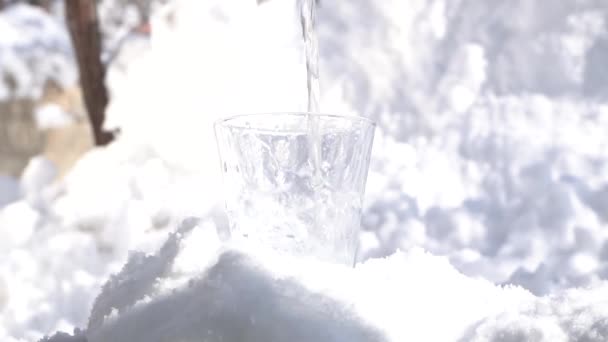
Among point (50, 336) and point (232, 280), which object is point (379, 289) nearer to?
point (232, 280)

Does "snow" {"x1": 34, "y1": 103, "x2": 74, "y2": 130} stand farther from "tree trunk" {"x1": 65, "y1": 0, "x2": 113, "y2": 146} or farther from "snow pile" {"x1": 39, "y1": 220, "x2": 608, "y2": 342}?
"snow pile" {"x1": 39, "y1": 220, "x2": 608, "y2": 342}

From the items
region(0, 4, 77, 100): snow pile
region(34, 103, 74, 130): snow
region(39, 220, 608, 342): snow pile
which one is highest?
region(39, 220, 608, 342): snow pile

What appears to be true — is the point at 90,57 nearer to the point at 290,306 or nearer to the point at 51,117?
the point at 51,117

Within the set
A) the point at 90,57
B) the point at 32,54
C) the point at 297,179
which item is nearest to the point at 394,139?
the point at 90,57

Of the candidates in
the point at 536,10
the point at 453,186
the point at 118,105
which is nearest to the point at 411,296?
the point at 453,186

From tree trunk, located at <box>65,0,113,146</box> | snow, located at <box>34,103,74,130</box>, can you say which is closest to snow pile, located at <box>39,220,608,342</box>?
tree trunk, located at <box>65,0,113,146</box>

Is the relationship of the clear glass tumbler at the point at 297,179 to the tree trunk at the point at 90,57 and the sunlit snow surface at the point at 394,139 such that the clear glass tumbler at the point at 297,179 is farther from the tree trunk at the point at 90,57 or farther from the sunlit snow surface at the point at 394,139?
the tree trunk at the point at 90,57

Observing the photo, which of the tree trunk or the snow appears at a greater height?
the tree trunk
